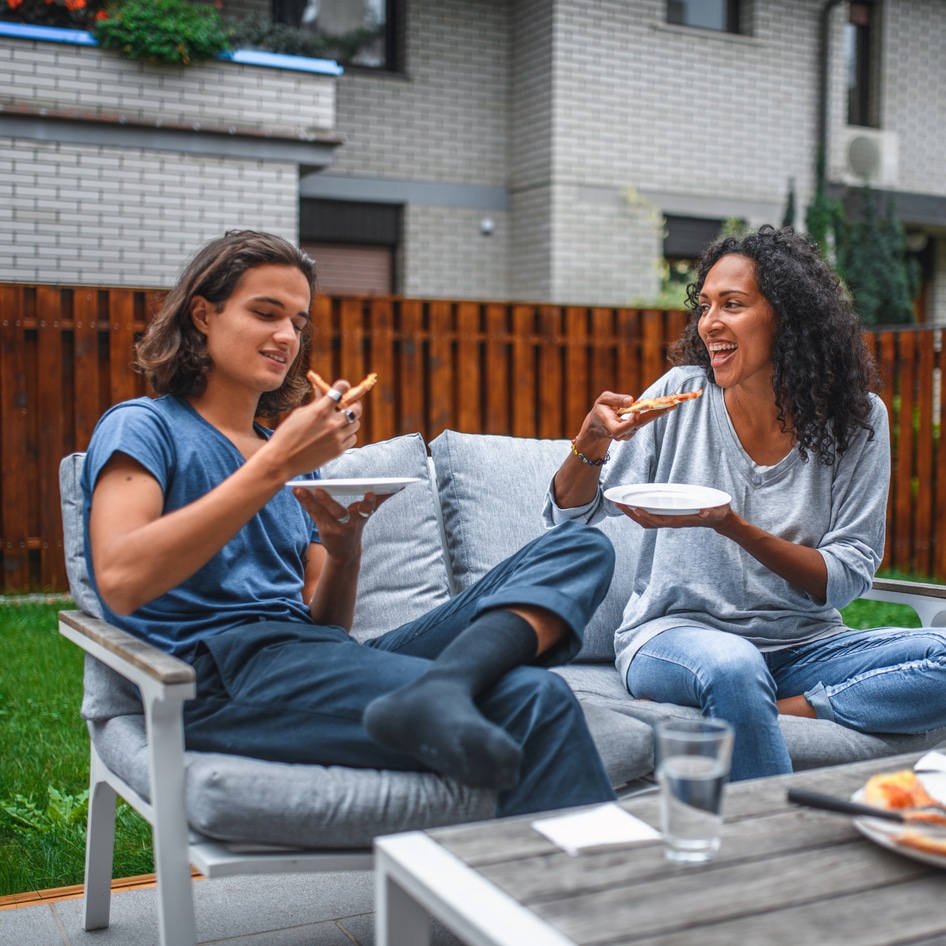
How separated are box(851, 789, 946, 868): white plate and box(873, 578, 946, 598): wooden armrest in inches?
63.2

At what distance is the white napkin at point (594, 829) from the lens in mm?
1515

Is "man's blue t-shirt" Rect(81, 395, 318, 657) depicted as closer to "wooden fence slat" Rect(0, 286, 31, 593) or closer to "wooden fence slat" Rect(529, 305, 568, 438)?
"wooden fence slat" Rect(0, 286, 31, 593)

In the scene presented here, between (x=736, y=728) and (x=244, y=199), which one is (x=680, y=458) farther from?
(x=244, y=199)

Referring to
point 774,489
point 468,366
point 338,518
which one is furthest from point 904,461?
point 338,518

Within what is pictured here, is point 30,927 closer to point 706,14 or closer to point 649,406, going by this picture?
point 649,406

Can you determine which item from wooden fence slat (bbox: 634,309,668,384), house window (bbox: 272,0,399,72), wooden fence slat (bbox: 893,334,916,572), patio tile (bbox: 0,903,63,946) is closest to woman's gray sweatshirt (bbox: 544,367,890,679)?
patio tile (bbox: 0,903,63,946)

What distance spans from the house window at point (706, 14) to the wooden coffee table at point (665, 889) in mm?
11077

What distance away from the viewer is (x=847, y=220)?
39.6 ft

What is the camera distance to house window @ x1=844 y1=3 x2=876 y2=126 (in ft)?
40.4

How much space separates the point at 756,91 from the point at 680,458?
975 centimetres

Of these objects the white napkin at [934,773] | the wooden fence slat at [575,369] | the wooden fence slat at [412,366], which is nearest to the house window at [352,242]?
the wooden fence slat at [575,369]

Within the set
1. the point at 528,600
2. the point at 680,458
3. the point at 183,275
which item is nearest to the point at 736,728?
the point at 528,600

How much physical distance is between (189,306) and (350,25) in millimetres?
9064

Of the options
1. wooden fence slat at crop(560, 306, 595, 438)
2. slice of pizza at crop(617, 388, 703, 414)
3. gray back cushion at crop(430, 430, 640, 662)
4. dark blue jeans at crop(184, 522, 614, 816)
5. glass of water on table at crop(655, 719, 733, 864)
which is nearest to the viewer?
glass of water on table at crop(655, 719, 733, 864)
